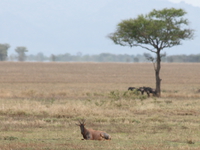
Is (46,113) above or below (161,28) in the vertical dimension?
below

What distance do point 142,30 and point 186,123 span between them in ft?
56.9

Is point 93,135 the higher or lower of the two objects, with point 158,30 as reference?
lower

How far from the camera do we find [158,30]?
3359 cm

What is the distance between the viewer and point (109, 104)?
24.4m

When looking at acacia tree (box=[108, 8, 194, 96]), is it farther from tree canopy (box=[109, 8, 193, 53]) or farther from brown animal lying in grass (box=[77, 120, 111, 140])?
brown animal lying in grass (box=[77, 120, 111, 140])

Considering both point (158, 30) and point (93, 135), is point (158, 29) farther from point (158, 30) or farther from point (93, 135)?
point (93, 135)

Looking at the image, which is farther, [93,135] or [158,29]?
[158,29]

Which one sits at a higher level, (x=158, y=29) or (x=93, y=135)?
(x=158, y=29)

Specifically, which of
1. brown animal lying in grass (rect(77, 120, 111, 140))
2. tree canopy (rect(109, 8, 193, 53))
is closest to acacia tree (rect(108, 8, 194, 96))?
tree canopy (rect(109, 8, 193, 53))

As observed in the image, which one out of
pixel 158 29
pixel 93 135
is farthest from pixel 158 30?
pixel 93 135

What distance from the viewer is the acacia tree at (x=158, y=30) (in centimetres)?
3364

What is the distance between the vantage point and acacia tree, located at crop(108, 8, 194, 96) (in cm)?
3364

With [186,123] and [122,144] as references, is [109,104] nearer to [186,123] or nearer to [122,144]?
[186,123]

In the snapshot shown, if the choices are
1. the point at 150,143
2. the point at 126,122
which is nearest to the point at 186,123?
the point at 126,122
